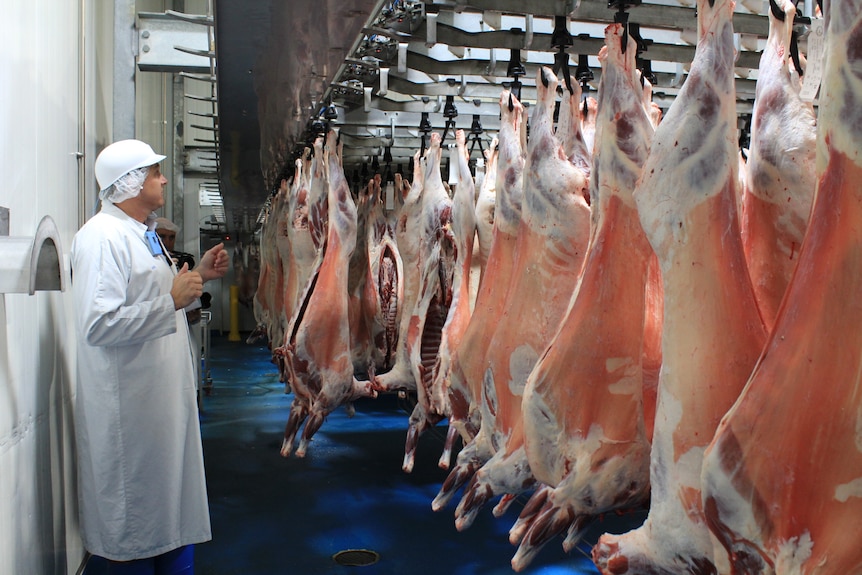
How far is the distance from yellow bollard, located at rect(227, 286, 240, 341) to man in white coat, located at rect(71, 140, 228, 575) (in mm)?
11893

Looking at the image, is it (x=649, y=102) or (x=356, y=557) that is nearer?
(x=649, y=102)

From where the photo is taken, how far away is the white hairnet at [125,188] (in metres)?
3.22

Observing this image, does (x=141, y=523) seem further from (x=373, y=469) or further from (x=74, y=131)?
(x=373, y=469)

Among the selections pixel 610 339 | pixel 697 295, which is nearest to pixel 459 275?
pixel 610 339

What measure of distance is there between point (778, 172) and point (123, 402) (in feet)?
8.15

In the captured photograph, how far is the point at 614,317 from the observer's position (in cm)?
190

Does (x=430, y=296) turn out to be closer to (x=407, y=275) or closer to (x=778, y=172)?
(x=407, y=275)

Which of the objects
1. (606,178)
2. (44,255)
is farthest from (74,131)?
(606,178)

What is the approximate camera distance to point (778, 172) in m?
1.73

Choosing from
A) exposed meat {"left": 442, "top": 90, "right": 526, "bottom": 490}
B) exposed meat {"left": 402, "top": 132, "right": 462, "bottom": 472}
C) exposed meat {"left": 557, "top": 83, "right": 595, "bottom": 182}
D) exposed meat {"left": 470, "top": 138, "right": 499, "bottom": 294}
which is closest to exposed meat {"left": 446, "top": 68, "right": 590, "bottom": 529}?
exposed meat {"left": 557, "top": 83, "right": 595, "bottom": 182}

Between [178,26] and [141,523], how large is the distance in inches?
101

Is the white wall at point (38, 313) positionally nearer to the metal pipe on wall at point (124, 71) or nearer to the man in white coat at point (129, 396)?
the man in white coat at point (129, 396)

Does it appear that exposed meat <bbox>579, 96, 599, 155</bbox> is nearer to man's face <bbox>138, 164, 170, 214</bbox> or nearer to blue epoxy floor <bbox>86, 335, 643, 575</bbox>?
man's face <bbox>138, 164, 170, 214</bbox>

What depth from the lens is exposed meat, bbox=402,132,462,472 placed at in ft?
12.6
